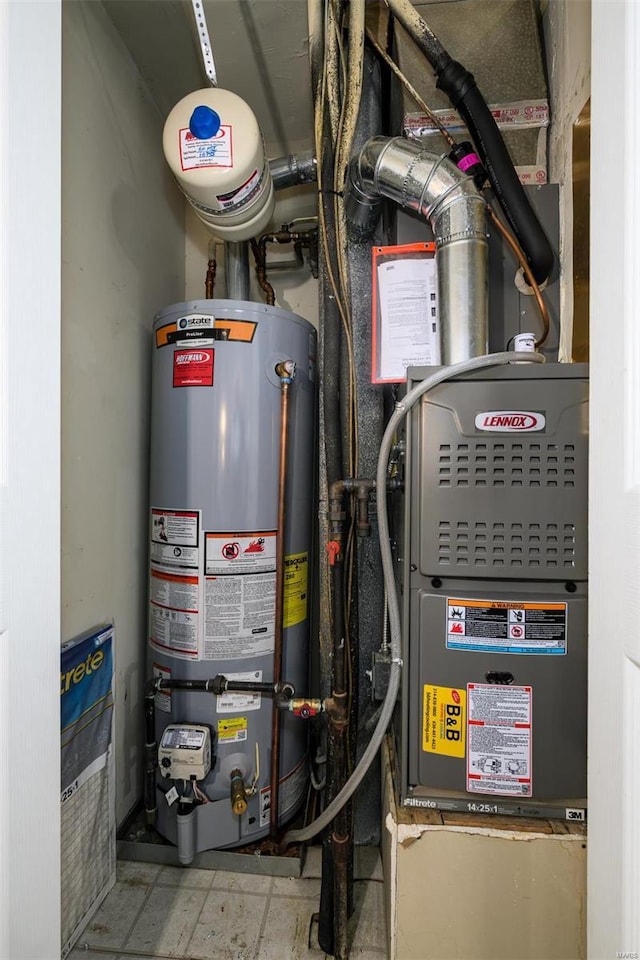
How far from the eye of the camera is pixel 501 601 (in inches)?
32.7

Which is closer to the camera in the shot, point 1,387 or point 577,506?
point 1,387

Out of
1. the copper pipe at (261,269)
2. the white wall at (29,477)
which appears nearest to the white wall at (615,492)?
the white wall at (29,477)

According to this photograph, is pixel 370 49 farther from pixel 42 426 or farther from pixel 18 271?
pixel 42 426

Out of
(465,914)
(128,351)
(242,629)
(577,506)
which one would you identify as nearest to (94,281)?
(128,351)

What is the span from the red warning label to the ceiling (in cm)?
95

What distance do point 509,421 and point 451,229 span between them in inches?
19.3

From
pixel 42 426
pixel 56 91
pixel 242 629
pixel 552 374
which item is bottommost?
pixel 242 629

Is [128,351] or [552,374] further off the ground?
[128,351]

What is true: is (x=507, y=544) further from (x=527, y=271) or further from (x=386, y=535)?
(x=527, y=271)

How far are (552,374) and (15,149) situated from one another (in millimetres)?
883

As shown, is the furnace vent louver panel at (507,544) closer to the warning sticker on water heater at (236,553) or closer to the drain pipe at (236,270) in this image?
the warning sticker on water heater at (236,553)

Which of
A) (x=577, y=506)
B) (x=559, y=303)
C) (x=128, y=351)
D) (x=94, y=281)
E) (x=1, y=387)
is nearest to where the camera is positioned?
(x=1, y=387)

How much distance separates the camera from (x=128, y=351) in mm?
1377

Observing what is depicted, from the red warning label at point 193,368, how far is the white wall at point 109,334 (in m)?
0.20
